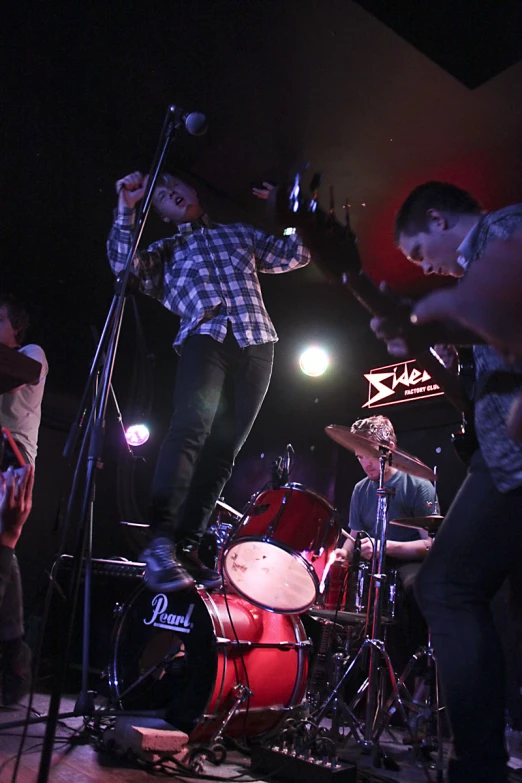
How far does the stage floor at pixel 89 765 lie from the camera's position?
2471 mm

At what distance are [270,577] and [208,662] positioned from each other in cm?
58

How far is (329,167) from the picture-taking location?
475 cm

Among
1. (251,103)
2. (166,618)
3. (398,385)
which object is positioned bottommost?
(166,618)

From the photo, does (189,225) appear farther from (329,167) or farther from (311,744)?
(311,744)

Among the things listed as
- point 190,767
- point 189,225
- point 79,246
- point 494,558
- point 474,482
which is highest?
point 79,246

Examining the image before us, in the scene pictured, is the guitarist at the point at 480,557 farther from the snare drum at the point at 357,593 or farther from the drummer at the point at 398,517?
the drummer at the point at 398,517

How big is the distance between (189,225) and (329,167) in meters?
2.05

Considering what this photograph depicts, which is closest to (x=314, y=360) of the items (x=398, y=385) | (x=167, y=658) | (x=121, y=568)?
(x=398, y=385)

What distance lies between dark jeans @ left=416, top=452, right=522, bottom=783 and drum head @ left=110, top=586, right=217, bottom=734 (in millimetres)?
1836

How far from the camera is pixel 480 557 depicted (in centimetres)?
163

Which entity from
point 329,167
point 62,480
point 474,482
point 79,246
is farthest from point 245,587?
point 62,480

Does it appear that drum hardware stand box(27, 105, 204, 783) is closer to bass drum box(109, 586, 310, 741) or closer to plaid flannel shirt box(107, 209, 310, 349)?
plaid flannel shirt box(107, 209, 310, 349)

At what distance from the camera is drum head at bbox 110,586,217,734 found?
3.13 meters

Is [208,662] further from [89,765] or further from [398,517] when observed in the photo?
[398,517]
